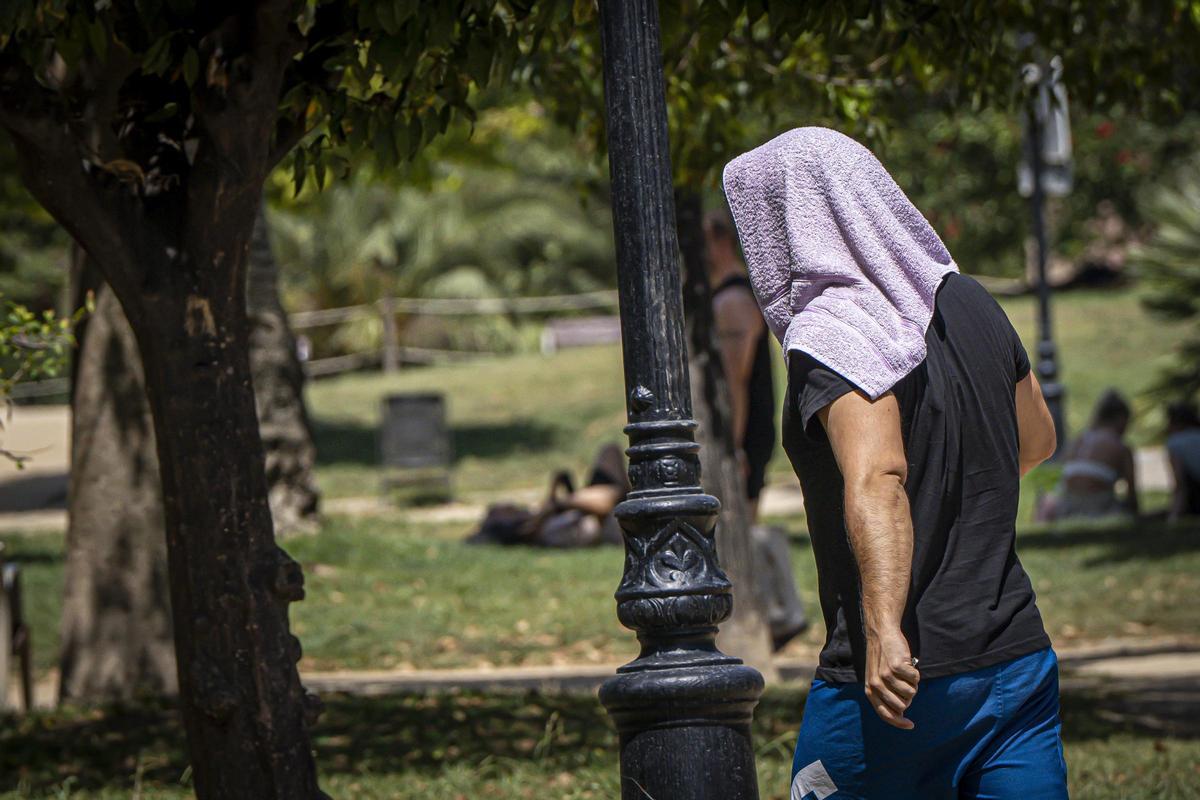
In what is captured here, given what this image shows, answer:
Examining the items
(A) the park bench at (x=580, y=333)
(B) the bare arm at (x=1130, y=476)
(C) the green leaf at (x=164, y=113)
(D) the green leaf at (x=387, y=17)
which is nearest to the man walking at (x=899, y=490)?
(D) the green leaf at (x=387, y=17)

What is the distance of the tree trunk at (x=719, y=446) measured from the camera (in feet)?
25.3

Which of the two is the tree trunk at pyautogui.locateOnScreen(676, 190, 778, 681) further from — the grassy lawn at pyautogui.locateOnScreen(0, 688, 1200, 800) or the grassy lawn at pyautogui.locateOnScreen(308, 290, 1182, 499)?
the grassy lawn at pyautogui.locateOnScreen(308, 290, 1182, 499)

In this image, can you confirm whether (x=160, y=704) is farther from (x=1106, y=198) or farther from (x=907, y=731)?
(x=1106, y=198)

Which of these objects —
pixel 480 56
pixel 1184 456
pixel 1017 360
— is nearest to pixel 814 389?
pixel 1017 360

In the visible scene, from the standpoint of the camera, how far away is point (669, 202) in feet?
11.6

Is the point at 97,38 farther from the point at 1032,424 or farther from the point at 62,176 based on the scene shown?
the point at 1032,424

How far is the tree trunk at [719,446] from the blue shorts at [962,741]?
474cm

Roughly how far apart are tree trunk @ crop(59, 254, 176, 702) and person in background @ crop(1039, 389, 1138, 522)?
8.05 meters

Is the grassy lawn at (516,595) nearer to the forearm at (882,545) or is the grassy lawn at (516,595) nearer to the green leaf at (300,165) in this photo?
the green leaf at (300,165)

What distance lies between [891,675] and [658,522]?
86 cm

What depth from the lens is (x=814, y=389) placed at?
2785 millimetres

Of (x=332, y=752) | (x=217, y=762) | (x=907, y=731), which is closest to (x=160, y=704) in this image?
(x=332, y=752)

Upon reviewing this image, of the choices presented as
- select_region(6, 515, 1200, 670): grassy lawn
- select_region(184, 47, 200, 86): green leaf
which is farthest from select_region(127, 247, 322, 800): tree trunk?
select_region(6, 515, 1200, 670): grassy lawn

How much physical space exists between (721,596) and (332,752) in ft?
12.1
